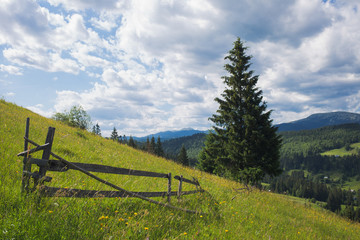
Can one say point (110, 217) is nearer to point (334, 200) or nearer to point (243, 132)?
point (243, 132)

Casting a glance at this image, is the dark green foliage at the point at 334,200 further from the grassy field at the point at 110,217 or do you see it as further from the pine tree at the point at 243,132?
the grassy field at the point at 110,217

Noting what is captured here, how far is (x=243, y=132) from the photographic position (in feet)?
65.0

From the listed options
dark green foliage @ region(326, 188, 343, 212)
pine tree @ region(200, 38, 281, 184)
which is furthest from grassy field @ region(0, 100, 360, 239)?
dark green foliage @ region(326, 188, 343, 212)

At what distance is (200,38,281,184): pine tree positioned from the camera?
18.7 meters

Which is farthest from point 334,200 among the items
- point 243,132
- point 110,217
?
point 110,217

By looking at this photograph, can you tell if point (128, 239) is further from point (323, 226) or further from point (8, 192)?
point (323, 226)

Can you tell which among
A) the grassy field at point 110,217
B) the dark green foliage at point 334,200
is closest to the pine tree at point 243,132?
the grassy field at point 110,217

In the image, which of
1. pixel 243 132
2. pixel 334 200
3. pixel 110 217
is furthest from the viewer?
pixel 334 200

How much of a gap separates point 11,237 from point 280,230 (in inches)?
316

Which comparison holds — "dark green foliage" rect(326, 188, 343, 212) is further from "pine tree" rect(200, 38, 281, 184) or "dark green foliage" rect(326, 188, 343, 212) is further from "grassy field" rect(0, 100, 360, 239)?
"grassy field" rect(0, 100, 360, 239)

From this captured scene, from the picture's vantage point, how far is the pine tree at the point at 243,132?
1870 cm

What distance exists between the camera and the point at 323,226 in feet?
32.8

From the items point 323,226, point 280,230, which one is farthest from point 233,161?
point 280,230

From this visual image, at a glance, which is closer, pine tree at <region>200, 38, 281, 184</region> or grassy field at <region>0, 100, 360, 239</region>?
grassy field at <region>0, 100, 360, 239</region>
